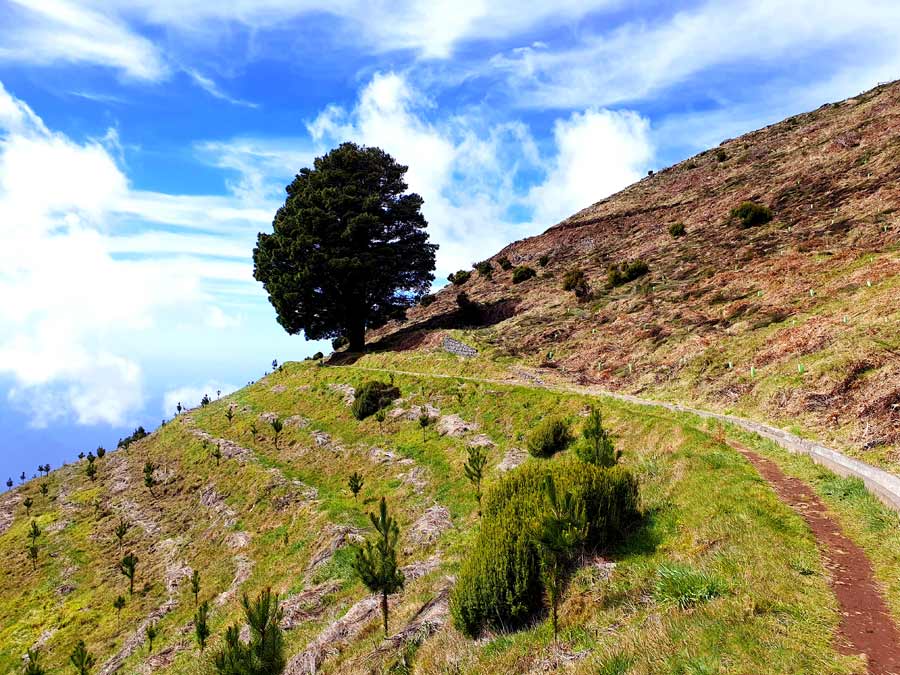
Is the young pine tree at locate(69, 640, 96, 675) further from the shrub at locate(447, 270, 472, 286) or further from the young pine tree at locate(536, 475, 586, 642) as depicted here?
the shrub at locate(447, 270, 472, 286)

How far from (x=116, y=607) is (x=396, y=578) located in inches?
764

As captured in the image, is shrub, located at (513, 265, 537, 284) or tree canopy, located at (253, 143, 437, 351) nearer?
tree canopy, located at (253, 143, 437, 351)

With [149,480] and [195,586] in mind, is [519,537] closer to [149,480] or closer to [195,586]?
[195,586]

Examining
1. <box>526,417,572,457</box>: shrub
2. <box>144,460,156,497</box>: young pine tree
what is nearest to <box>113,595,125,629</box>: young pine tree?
<box>144,460,156,497</box>: young pine tree

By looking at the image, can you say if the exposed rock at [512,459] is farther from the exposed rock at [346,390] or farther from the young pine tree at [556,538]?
the exposed rock at [346,390]

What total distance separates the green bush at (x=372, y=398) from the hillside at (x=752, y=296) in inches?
352

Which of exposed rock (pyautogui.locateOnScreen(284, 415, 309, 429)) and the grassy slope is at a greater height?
exposed rock (pyautogui.locateOnScreen(284, 415, 309, 429))

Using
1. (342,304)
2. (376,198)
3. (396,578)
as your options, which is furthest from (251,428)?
(396,578)

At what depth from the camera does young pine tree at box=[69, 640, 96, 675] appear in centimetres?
1603

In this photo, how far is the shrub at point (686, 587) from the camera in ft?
22.4

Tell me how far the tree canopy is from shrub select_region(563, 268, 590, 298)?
14.6 m

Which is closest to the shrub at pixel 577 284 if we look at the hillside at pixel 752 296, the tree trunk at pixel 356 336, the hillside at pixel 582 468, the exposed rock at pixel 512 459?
the hillside at pixel 752 296

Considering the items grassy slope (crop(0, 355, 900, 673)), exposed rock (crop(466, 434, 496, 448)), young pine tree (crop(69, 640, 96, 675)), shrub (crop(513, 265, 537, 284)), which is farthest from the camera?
shrub (crop(513, 265, 537, 284))

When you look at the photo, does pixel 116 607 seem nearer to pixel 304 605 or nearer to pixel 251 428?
pixel 304 605
